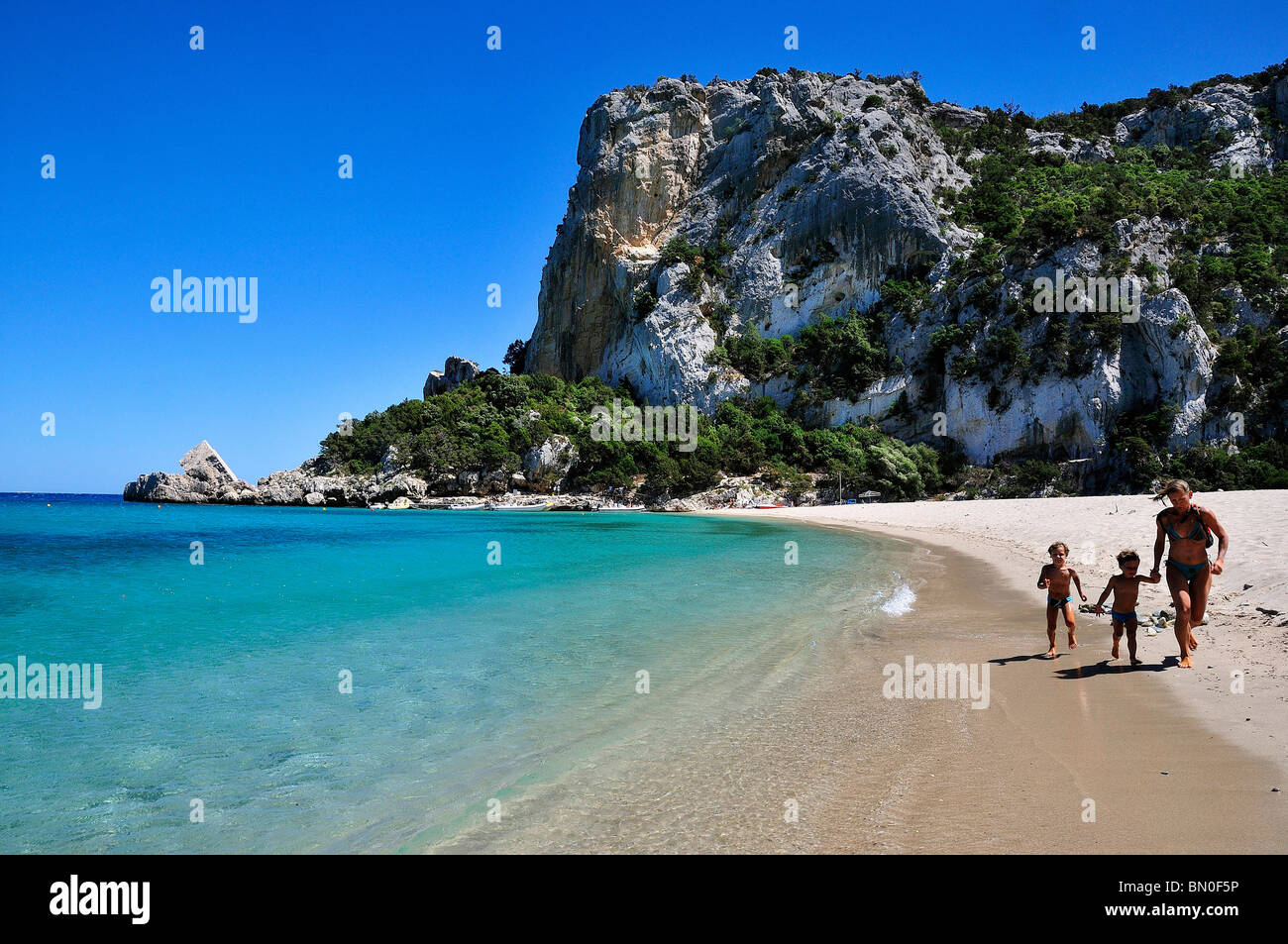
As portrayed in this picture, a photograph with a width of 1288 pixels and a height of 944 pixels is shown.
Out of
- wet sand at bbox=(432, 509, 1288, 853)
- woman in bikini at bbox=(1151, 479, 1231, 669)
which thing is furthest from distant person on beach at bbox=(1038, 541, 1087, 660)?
woman in bikini at bbox=(1151, 479, 1231, 669)

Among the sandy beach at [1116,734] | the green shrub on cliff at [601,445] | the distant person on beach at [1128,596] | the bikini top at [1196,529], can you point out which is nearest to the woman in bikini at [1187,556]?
the bikini top at [1196,529]

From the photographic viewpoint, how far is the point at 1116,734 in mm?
5211

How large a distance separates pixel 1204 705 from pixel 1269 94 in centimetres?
11171

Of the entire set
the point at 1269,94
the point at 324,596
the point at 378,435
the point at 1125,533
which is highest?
the point at 1269,94

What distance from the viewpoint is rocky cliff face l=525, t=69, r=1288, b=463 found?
49.9 meters

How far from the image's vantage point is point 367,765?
17.4 ft

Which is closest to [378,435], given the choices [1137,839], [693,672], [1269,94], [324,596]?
[324,596]

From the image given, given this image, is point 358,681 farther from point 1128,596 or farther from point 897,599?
point 897,599

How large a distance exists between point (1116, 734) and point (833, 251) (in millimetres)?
73935

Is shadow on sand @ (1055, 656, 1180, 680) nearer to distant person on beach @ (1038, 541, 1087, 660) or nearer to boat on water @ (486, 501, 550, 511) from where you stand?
distant person on beach @ (1038, 541, 1087, 660)

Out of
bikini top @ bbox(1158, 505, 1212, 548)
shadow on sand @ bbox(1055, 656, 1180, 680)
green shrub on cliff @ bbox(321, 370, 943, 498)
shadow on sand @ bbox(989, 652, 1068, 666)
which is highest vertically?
green shrub on cliff @ bbox(321, 370, 943, 498)

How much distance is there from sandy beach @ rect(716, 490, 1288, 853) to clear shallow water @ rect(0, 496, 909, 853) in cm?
226

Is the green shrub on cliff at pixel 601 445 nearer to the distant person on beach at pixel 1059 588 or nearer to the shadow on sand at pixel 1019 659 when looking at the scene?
the distant person on beach at pixel 1059 588

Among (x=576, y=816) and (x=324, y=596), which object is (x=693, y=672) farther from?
(x=324, y=596)
